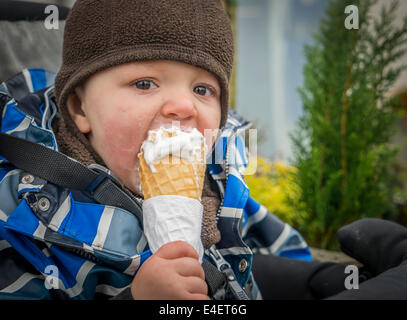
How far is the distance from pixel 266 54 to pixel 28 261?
84.4 inches

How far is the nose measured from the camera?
0.82 m

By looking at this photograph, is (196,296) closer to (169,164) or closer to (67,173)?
(169,164)

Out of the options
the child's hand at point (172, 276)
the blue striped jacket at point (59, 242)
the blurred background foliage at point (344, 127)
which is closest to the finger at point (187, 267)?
the child's hand at point (172, 276)

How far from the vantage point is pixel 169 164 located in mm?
815

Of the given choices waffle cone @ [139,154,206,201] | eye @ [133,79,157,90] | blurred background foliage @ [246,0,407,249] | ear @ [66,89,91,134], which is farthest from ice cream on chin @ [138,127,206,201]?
blurred background foliage @ [246,0,407,249]

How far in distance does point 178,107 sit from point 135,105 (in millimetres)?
105

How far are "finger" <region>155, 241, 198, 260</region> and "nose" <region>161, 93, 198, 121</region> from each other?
1.02 feet

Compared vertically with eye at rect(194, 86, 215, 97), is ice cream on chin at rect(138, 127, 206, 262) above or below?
below

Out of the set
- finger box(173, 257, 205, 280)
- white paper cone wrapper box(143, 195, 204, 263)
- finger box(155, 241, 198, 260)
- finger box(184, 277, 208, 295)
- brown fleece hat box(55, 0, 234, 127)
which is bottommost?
finger box(184, 277, 208, 295)

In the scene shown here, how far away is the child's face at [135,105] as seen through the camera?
828 mm

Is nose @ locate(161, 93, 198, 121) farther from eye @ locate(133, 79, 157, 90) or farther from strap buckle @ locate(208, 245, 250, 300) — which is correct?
strap buckle @ locate(208, 245, 250, 300)

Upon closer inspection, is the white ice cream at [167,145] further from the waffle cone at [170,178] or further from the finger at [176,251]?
the finger at [176,251]
